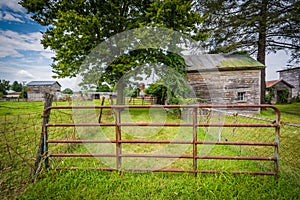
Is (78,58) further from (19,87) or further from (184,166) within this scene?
(19,87)

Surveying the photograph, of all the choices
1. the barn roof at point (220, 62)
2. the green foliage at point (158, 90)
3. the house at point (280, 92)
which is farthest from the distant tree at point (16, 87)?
the house at point (280, 92)

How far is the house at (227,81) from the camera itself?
11734mm

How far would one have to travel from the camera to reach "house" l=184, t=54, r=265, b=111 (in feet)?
38.5

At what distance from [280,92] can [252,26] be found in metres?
13.7

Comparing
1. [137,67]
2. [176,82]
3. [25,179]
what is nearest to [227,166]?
[25,179]

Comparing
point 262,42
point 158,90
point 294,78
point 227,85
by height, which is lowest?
point 158,90

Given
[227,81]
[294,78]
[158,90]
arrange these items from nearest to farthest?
[158,90] < [227,81] < [294,78]

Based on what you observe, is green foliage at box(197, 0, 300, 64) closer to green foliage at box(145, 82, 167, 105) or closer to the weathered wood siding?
the weathered wood siding

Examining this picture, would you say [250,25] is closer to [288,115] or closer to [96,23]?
[288,115]

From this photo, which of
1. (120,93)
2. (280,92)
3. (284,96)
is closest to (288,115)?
(120,93)

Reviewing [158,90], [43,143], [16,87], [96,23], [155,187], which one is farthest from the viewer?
[16,87]

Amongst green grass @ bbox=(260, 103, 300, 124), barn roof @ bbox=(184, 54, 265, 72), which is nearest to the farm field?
green grass @ bbox=(260, 103, 300, 124)

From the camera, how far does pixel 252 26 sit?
11719 millimetres

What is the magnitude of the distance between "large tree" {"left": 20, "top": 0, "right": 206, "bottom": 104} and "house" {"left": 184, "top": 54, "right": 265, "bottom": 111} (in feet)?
10.3
